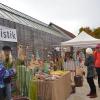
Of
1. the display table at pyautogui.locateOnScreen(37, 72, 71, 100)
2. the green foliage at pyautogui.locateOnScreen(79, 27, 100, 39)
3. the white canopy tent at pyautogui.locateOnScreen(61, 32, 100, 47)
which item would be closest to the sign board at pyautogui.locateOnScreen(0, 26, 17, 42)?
the display table at pyautogui.locateOnScreen(37, 72, 71, 100)

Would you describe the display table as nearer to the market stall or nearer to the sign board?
the market stall

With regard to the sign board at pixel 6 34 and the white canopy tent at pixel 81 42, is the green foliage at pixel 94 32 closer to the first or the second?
the white canopy tent at pixel 81 42

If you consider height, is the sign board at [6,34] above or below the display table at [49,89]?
above

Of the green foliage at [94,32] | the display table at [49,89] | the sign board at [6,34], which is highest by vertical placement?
the green foliage at [94,32]

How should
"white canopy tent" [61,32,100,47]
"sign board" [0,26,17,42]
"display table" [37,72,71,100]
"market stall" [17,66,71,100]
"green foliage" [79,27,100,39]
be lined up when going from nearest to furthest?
"market stall" [17,66,71,100], "display table" [37,72,71,100], "sign board" [0,26,17,42], "white canopy tent" [61,32,100,47], "green foliage" [79,27,100,39]

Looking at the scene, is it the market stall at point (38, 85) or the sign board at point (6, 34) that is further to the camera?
the sign board at point (6, 34)

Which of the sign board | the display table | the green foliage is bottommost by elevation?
the display table

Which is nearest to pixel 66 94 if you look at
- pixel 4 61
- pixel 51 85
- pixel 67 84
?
pixel 67 84

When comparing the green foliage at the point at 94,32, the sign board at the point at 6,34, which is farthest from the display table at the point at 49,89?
the green foliage at the point at 94,32

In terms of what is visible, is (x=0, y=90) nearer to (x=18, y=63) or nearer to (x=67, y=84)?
(x=18, y=63)

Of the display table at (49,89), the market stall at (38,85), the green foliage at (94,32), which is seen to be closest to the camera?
the market stall at (38,85)

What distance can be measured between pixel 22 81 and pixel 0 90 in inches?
74.0

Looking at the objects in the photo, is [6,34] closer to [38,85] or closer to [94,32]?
[38,85]

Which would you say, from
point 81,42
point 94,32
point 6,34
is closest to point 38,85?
point 6,34
